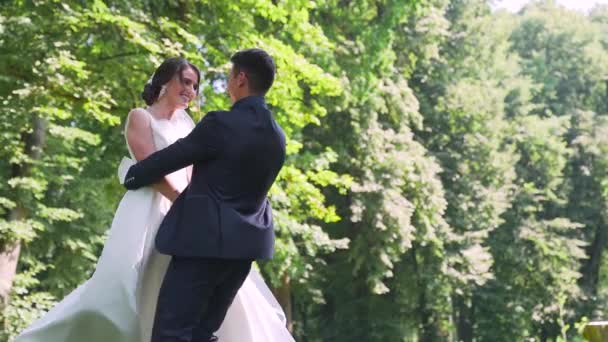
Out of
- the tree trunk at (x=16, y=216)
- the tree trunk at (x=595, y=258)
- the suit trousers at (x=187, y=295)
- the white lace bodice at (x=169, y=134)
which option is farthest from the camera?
the tree trunk at (x=595, y=258)

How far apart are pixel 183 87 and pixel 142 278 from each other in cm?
98

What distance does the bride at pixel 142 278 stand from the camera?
12.7 ft

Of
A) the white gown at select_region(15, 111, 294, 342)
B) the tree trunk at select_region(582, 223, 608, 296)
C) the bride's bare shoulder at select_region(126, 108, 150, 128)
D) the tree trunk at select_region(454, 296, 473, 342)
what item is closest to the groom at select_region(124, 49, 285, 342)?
the white gown at select_region(15, 111, 294, 342)

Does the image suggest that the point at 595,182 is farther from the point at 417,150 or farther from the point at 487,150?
the point at 417,150

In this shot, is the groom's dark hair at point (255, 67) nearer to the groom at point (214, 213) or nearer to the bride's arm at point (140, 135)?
the groom at point (214, 213)

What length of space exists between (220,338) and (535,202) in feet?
81.3

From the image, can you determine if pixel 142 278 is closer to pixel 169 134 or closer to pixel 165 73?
pixel 169 134

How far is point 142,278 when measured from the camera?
3994 millimetres

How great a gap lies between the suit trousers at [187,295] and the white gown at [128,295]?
0.31 meters

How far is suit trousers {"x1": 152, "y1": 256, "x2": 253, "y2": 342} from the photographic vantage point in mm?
3529

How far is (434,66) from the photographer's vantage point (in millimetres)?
25109

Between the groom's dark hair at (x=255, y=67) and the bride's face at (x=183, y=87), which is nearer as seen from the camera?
the groom's dark hair at (x=255, y=67)

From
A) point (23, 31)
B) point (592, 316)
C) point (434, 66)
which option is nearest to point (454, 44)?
point (434, 66)

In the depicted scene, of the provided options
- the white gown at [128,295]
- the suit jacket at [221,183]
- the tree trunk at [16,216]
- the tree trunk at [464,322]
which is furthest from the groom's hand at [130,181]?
the tree trunk at [464,322]
